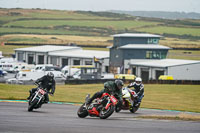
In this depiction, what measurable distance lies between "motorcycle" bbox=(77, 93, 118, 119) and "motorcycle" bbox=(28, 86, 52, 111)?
2.47 metres

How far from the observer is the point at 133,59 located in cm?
8506

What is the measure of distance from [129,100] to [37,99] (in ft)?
14.5

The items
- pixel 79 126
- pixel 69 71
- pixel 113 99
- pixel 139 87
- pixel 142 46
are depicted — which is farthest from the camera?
pixel 142 46

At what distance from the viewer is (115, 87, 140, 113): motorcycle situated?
2012 cm

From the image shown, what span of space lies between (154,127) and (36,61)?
8577 cm

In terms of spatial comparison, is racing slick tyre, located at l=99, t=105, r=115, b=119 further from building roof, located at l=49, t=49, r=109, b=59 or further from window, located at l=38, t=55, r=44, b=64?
window, located at l=38, t=55, r=44, b=64

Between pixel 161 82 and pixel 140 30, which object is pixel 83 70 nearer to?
pixel 161 82

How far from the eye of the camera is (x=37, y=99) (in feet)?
59.3

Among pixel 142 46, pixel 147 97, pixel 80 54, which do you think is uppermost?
pixel 142 46

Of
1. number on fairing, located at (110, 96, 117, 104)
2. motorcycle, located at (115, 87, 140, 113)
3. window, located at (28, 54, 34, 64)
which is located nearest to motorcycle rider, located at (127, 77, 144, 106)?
motorcycle, located at (115, 87, 140, 113)

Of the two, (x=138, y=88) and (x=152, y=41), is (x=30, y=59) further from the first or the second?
(x=138, y=88)

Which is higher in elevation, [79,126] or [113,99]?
[113,99]

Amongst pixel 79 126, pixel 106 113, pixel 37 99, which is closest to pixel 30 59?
pixel 37 99

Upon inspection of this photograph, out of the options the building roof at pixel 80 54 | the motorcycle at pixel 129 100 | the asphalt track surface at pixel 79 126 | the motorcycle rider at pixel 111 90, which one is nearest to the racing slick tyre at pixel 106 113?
the asphalt track surface at pixel 79 126
